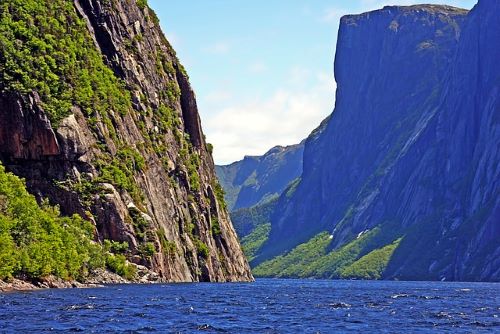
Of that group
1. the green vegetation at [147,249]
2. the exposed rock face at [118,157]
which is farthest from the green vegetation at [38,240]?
the green vegetation at [147,249]

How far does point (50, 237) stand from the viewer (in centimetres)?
12794

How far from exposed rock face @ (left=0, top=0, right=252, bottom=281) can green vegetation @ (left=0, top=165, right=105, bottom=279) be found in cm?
723

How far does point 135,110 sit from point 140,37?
20.2m

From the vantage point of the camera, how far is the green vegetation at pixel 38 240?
113 meters

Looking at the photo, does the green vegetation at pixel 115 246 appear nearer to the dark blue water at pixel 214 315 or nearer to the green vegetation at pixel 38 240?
the green vegetation at pixel 38 240

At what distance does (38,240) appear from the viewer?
→ 124750 mm

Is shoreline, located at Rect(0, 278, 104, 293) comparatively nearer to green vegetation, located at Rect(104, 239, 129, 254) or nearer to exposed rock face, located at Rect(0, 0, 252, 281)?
green vegetation, located at Rect(104, 239, 129, 254)

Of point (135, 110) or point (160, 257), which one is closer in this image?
point (160, 257)

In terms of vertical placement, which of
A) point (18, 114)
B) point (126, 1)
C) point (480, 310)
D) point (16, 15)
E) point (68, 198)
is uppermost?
point (126, 1)

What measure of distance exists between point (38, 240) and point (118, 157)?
41.4m

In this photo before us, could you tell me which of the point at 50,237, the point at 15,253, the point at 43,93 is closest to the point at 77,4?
the point at 43,93

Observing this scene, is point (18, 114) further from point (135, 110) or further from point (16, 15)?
point (135, 110)

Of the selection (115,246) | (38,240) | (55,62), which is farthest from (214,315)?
(55,62)

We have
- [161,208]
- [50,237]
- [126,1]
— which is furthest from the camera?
[126,1]
